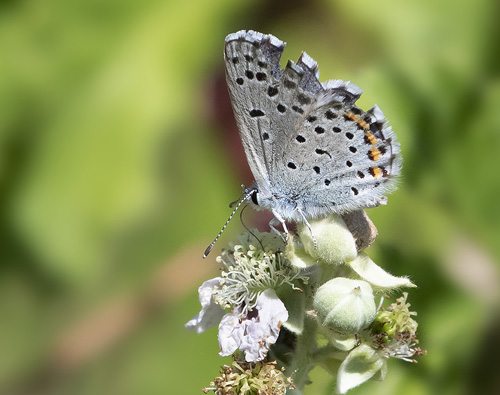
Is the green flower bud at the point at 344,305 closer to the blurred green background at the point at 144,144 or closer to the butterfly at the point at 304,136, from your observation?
the butterfly at the point at 304,136

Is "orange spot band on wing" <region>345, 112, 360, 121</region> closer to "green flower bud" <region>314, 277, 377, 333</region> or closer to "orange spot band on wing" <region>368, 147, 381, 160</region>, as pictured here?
"orange spot band on wing" <region>368, 147, 381, 160</region>

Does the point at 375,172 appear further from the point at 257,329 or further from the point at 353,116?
the point at 257,329

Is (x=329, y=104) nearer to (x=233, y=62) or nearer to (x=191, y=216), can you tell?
(x=233, y=62)

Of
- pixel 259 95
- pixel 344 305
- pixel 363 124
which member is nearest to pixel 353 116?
pixel 363 124

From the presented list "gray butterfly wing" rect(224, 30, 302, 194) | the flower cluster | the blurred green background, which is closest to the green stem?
the flower cluster

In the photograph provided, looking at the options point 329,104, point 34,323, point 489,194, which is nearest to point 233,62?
point 329,104

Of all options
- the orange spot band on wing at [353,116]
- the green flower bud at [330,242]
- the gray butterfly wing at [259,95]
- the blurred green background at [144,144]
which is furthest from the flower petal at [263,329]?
the blurred green background at [144,144]
